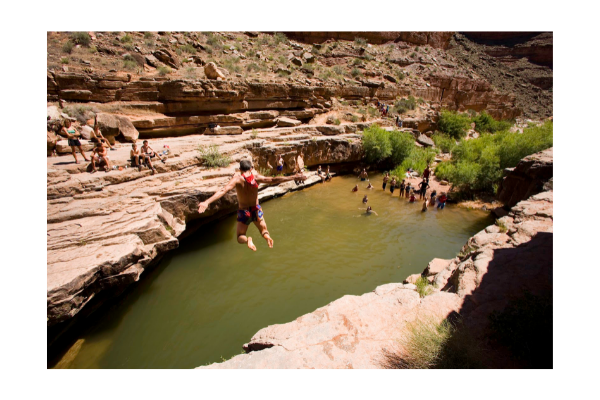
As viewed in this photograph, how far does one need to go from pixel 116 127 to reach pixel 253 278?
9.32 metres

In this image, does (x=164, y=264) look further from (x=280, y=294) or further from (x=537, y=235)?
(x=537, y=235)

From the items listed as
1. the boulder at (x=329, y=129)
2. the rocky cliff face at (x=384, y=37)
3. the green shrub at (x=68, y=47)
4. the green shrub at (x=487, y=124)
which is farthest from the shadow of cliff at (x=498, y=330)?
the rocky cliff face at (x=384, y=37)

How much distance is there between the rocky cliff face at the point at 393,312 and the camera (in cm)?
385

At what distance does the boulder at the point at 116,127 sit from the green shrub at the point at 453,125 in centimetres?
2662

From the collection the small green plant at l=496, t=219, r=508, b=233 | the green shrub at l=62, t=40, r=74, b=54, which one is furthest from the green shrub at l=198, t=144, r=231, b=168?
the green shrub at l=62, t=40, r=74, b=54

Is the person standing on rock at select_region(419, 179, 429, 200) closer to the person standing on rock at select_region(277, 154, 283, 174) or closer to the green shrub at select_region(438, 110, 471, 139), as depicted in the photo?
the person standing on rock at select_region(277, 154, 283, 174)

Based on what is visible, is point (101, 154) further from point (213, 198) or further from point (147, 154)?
point (213, 198)

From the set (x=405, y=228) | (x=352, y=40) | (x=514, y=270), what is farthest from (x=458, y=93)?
(x=514, y=270)

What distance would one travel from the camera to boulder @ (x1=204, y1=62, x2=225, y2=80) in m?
15.3

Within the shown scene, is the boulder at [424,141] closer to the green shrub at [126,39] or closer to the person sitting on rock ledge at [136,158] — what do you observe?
the person sitting on rock ledge at [136,158]

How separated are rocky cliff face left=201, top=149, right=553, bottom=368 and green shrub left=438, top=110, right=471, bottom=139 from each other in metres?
23.3

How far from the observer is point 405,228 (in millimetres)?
11609

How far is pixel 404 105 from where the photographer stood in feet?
85.1

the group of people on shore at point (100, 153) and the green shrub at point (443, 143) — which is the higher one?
the green shrub at point (443, 143)
